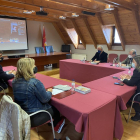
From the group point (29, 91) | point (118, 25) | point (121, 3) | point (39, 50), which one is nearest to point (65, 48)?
point (39, 50)

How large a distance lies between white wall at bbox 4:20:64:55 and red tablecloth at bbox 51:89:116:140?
5823 millimetres

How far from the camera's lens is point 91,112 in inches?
56.9

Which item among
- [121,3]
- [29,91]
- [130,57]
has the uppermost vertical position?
[121,3]

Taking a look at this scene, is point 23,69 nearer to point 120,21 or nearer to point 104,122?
point 104,122

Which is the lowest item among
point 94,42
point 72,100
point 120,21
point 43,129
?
point 43,129

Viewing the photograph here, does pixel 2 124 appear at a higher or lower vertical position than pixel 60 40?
lower

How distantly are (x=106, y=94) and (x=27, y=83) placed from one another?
1061mm

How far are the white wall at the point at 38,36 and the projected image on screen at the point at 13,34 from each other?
0.35 m

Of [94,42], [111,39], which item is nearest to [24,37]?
[94,42]

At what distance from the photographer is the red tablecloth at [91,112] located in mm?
1447

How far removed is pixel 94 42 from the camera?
22.8 feet

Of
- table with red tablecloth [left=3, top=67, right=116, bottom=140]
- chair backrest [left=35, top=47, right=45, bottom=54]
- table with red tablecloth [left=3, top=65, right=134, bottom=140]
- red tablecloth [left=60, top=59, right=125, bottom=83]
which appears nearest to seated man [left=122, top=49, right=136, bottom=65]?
red tablecloth [left=60, top=59, right=125, bottom=83]

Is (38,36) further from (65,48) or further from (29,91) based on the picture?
(29,91)

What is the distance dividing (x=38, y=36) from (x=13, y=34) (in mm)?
1472
